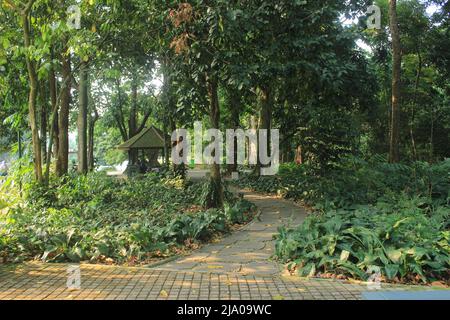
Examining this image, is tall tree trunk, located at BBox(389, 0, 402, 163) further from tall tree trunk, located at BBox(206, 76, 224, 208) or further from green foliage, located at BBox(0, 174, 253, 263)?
green foliage, located at BBox(0, 174, 253, 263)

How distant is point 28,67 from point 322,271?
7.85 metres

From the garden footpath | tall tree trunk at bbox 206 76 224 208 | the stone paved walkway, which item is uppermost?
tall tree trunk at bbox 206 76 224 208

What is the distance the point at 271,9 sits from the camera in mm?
10141

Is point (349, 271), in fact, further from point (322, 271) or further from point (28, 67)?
point (28, 67)

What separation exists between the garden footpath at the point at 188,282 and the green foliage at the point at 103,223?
468mm

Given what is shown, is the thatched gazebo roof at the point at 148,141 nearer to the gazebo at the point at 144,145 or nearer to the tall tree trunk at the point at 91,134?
the gazebo at the point at 144,145

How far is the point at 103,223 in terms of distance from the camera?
8.94 metres

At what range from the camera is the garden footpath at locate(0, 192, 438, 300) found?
16.0ft

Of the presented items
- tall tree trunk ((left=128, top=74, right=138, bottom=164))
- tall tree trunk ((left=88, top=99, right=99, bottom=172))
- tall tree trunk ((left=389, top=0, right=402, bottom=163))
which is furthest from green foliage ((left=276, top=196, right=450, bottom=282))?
tall tree trunk ((left=88, top=99, right=99, bottom=172))

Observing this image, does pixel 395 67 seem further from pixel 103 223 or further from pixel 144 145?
pixel 144 145

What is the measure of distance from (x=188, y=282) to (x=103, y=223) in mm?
4075

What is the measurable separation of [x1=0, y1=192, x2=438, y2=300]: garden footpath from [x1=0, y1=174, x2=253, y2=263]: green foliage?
0.47 metres

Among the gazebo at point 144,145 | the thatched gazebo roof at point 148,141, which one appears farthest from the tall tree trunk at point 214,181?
the thatched gazebo roof at point 148,141

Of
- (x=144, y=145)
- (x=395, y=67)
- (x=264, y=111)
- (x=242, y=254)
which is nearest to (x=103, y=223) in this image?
(x=242, y=254)
